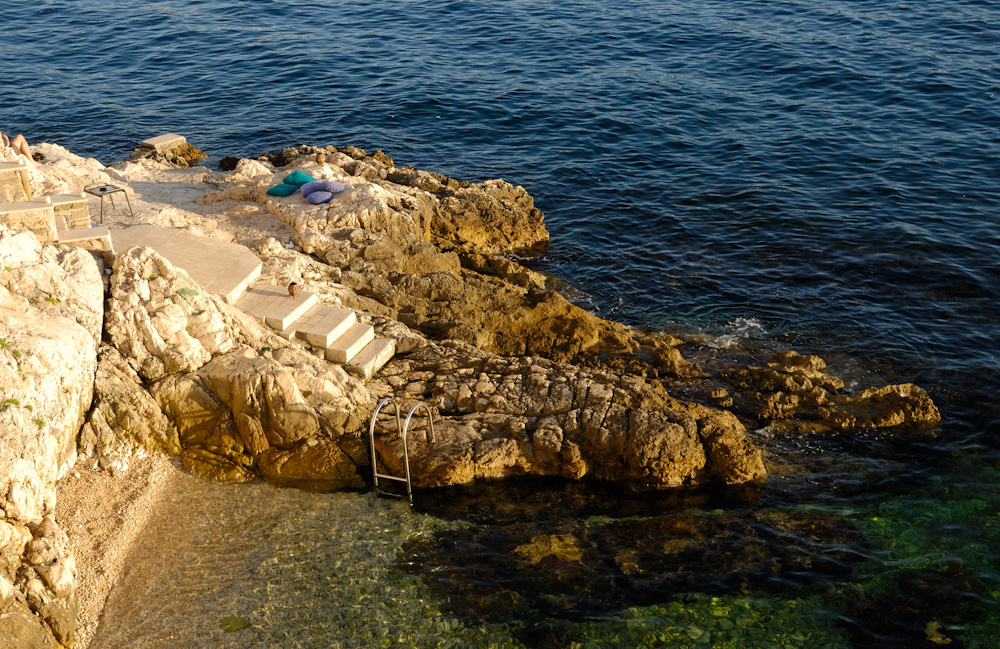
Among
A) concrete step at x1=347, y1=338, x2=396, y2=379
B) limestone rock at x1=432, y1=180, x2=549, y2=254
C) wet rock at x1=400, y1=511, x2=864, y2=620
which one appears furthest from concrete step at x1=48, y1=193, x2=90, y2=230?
wet rock at x1=400, y1=511, x2=864, y2=620

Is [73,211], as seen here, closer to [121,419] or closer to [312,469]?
[121,419]

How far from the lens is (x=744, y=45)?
38656 mm

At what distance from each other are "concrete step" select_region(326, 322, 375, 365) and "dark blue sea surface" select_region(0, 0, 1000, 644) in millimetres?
7246

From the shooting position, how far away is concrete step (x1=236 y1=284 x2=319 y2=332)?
15.9 m

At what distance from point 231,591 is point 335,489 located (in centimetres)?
259

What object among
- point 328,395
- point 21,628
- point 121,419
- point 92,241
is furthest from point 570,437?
point 92,241

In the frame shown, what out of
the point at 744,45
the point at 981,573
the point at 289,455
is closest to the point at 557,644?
the point at 289,455

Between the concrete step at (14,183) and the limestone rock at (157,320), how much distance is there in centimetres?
372

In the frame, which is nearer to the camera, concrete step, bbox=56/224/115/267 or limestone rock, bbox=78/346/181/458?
limestone rock, bbox=78/346/181/458

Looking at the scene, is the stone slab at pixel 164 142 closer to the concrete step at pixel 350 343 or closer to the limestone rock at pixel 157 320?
the limestone rock at pixel 157 320

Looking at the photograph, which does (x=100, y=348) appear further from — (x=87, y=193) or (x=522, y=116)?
(x=522, y=116)

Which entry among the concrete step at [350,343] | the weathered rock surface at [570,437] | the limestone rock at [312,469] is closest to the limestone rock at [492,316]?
the concrete step at [350,343]

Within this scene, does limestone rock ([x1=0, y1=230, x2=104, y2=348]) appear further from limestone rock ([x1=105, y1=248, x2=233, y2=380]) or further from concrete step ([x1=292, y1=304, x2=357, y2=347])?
concrete step ([x1=292, y1=304, x2=357, y2=347])

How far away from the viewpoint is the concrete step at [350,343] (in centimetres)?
1562
